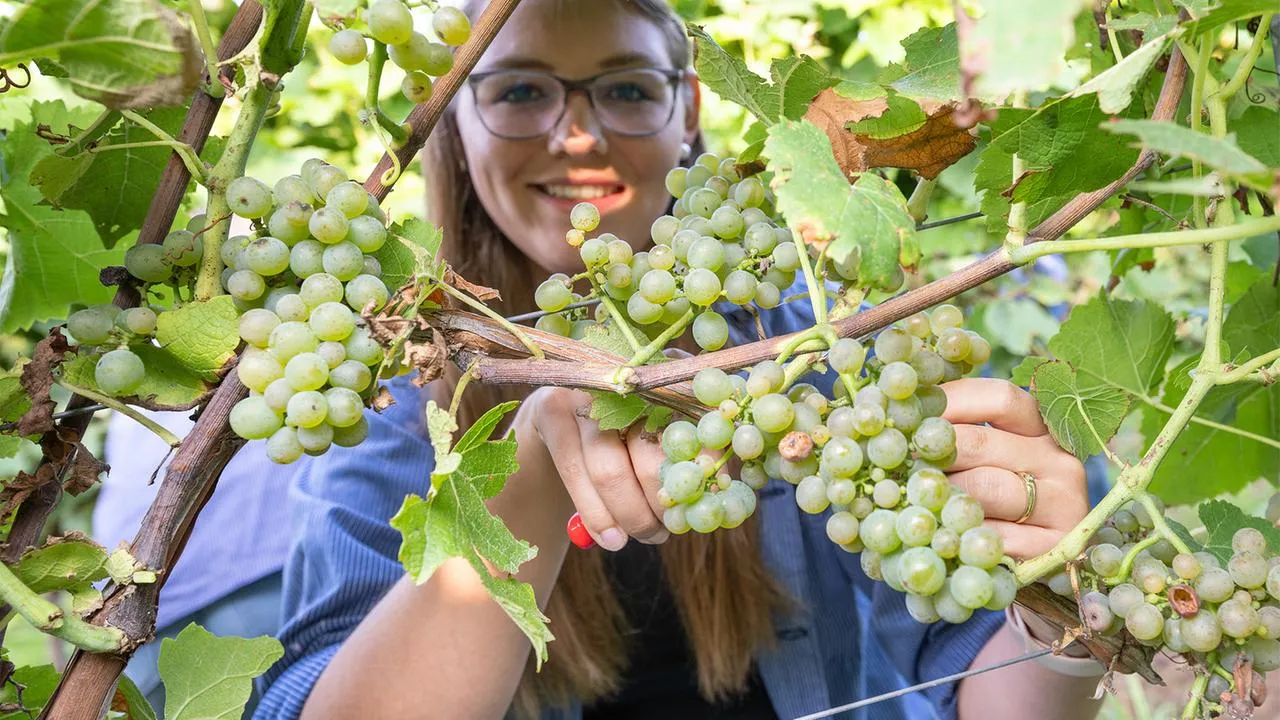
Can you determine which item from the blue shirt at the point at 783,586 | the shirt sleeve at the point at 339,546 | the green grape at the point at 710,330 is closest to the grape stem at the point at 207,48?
the green grape at the point at 710,330

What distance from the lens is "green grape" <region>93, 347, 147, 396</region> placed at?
47cm

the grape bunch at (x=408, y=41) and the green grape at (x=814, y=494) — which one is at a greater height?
the grape bunch at (x=408, y=41)

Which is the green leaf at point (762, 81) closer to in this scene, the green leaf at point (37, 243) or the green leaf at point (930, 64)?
the green leaf at point (930, 64)

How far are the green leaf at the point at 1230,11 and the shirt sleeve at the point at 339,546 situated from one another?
0.99 m

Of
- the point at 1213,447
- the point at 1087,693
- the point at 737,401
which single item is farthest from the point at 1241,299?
the point at 737,401

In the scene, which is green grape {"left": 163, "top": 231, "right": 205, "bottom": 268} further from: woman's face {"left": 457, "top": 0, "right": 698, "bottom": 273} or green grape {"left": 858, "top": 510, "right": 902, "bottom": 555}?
woman's face {"left": 457, "top": 0, "right": 698, "bottom": 273}

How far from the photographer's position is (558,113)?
1190 millimetres

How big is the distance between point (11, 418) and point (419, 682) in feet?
1.78

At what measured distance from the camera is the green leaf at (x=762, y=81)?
1.70 feet

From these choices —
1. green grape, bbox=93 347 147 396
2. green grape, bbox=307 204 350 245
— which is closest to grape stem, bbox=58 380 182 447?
green grape, bbox=93 347 147 396

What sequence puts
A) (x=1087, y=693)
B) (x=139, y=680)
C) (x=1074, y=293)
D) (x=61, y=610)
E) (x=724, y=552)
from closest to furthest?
(x=61, y=610), (x=1087, y=693), (x=139, y=680), (x=724, y=552), (x=1074, y=293)

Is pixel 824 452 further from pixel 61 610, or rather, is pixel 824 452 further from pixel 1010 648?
pixel 1010 648

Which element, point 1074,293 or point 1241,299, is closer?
point 1241,299

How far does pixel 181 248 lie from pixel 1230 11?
0.47 m
